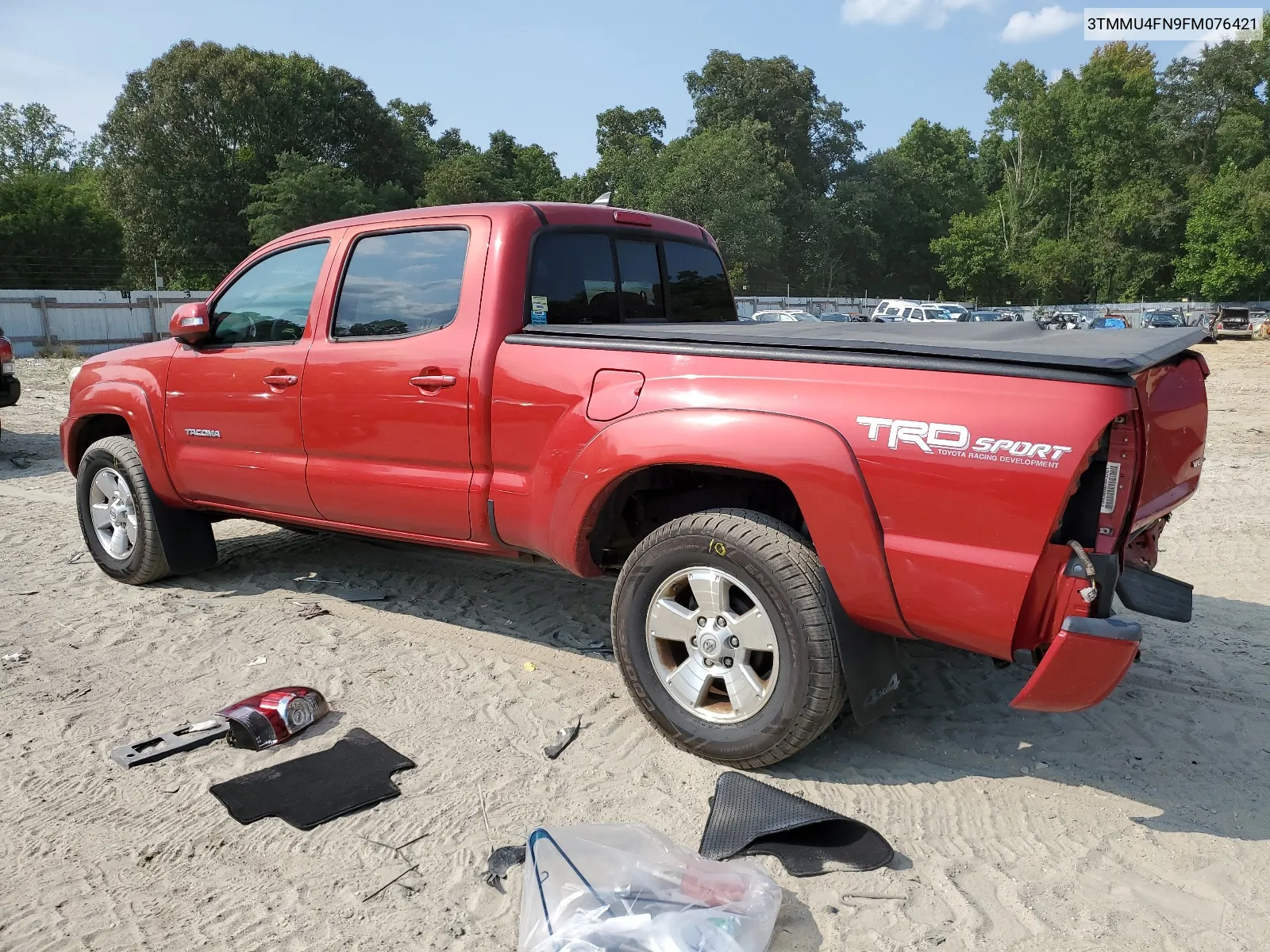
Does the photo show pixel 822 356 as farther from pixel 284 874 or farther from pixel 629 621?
pixel 284 874

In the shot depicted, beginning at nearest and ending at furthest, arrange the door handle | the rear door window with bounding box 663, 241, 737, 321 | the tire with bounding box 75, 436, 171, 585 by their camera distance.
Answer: the door handle
the rear door window with bounding box 663, 241, 737, 321
the tire with bounding box 75, 436, 171, 585

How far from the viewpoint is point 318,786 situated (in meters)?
3.29

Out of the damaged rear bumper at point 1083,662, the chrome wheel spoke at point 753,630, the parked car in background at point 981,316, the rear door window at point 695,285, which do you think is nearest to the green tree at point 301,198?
the parked car in background at point 981,316

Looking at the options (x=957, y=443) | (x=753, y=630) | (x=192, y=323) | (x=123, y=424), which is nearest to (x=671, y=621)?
(x=753, y=630)

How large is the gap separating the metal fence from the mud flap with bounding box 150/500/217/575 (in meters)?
22.7

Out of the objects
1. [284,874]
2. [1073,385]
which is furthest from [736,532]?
[284,874]

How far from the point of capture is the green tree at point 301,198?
136 ft

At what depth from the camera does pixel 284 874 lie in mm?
2824

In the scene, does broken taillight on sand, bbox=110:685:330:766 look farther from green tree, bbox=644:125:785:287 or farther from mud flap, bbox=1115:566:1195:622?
green tree, bbox=644:125:785:287

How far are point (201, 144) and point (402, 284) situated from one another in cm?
4849

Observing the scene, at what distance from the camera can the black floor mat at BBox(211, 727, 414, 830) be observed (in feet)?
10.3

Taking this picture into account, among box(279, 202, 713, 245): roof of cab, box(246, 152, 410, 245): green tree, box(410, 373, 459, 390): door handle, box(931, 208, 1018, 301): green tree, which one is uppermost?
box(246, 152, 410, 245): green tree

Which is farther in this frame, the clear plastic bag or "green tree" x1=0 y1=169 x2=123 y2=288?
"green tree" x1=0 y1=169 x2=123 y2=288

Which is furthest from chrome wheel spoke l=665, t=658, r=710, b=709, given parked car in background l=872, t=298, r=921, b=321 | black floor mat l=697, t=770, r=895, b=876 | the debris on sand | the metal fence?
parked car in background l=872, t=298, r=921, b=321
